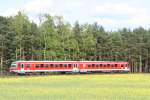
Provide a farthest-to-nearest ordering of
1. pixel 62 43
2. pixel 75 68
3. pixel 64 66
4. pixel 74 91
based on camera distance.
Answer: pixel 62 43 → pixel 75 68 → pixel 64 66 → pixel 74 91

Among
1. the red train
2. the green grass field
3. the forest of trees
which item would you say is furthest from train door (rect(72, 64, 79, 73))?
the green grass field

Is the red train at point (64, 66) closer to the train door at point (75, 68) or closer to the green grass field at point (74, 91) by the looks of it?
the train door at point (75, 68)

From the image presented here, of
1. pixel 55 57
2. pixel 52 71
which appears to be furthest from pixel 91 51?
pixel 52 71

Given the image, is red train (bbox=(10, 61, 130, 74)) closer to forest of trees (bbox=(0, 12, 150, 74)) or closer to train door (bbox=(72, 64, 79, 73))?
train door (bbox=(72, 64, 79, 73))

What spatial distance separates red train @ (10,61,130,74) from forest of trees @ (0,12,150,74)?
32.7 ft

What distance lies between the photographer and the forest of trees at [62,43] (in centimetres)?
10306

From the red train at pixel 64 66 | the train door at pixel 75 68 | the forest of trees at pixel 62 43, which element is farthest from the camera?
the forest of trees at pixel 62 43

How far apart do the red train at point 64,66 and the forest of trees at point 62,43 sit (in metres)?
9.98

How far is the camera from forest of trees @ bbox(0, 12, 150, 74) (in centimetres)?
10306

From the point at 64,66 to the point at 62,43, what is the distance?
20.1 metres

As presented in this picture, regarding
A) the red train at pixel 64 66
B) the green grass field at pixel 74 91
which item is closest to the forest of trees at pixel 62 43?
the red train at pixel 64 66

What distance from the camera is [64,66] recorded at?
90.4 metres

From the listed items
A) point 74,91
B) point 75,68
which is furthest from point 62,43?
point 74,91

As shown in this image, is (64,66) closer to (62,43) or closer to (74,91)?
(62,43)
